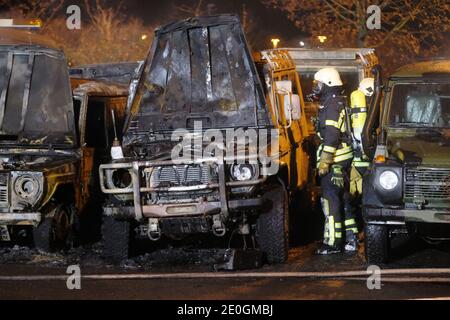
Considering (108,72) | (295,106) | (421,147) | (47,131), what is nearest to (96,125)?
(47,131)

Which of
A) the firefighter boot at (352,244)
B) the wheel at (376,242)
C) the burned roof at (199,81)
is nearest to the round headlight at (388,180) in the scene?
the wheel at (376,242)

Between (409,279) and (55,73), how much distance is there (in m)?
5.26

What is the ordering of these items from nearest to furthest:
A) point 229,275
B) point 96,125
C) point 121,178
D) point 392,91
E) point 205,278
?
point 229,275 < point 205,278 < point 121,178 < point 392,91 < point 96,125

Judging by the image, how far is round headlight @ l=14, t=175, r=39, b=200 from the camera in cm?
878

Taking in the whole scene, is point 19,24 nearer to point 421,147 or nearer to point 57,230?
point 57,230

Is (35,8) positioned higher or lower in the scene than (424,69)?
higher

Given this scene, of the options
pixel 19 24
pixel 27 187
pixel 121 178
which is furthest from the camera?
pixel 19 24

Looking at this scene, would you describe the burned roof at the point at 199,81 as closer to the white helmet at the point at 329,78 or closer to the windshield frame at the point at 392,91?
the white helmet at the point at 329,78

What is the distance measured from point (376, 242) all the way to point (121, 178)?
108 inches

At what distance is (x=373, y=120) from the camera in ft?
29.7

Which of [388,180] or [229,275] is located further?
[388,180]

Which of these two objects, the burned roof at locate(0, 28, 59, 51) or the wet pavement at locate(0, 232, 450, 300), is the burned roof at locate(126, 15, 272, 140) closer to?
the wet pavement at locate(0, 232, 450, 300)

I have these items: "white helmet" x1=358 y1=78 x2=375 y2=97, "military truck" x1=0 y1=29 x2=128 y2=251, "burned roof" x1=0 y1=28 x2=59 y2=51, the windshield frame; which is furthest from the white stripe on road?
"burned roof" x1=0 y1=28 x2=59 y2=51

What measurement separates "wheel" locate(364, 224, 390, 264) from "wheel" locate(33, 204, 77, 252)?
357cm
